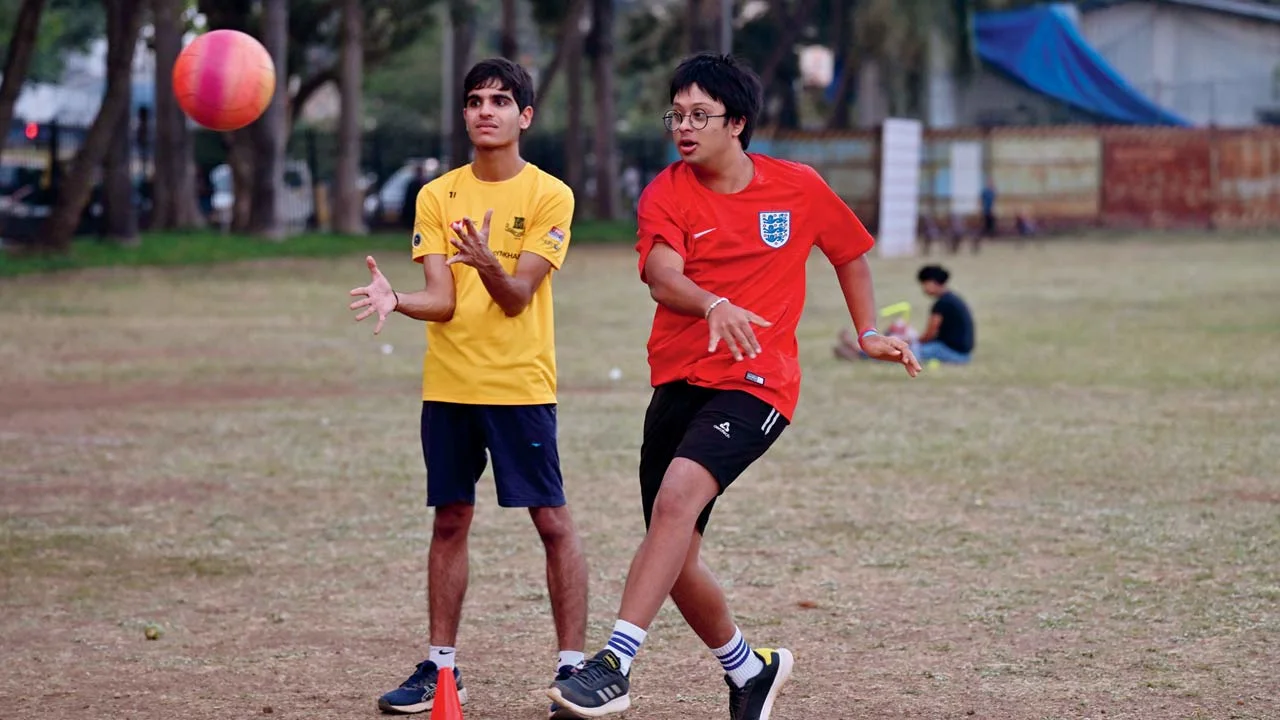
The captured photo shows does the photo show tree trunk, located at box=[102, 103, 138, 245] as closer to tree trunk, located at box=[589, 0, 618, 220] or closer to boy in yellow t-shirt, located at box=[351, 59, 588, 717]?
tree trunk, located at box=[589, 0, 618, 220]

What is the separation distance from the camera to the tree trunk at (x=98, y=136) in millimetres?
29984

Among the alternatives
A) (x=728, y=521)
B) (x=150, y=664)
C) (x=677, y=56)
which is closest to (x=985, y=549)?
(x=728, y=521)

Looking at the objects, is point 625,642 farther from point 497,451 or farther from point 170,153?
point 170,153

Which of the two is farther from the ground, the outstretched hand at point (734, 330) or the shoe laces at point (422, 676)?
the outstretched hand at point (734, 330)

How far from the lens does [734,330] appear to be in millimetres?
5328

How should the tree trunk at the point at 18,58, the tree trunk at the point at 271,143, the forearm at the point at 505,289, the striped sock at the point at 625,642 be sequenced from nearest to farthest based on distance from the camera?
the striped sock at the point at 625,642, the forearm at the point at 505,289, the tree trunk at the point at 18,58, the tree trunk at the point at 271,143

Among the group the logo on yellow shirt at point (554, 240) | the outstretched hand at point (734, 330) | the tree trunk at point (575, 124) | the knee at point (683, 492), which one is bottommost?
the knee at point (683, 492)

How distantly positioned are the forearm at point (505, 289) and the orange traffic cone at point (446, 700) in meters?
1.28

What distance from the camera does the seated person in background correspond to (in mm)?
17500

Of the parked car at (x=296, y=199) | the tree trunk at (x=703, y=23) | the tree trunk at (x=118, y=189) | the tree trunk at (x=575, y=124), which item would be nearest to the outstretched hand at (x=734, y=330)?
the tree trunk at (x=118, y=189)

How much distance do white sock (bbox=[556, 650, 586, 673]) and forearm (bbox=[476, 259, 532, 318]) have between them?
3.73 feet

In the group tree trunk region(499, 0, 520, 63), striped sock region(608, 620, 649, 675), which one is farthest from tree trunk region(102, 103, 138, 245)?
striped sock region(608, 620, 649, 675)

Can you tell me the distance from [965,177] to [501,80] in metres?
42.2

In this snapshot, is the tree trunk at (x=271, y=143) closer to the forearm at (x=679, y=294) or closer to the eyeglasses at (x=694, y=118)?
the eyeglasses at (x=694, y=118)
